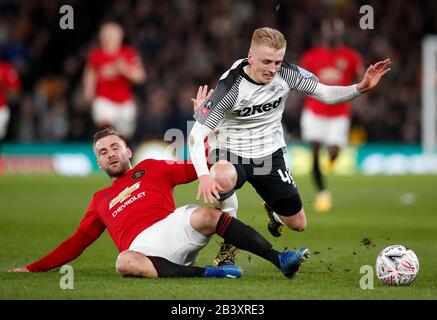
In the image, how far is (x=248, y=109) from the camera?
25.2ft

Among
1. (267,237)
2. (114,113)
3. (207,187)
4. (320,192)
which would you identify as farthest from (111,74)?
(207,187)

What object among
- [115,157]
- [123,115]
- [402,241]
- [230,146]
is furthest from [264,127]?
[123,115]

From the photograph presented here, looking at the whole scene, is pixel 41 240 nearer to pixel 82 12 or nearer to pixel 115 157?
pixel 115 157

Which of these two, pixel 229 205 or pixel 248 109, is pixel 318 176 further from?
pixel 248 109

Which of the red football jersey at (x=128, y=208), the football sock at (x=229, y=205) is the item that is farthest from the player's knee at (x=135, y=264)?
the football sock at (x=229, y=205)

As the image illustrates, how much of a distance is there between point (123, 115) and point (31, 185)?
1920 mm

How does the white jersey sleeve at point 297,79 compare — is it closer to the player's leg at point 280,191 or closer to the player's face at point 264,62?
the player's face at point 264,62

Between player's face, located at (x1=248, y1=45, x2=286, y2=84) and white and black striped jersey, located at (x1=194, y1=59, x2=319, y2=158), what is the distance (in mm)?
110

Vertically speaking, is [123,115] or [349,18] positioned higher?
[349,18]

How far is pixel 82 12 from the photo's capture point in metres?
Answer: 21.6

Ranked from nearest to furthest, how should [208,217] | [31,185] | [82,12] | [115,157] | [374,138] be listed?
[208,217] → [115,157] → [31,185] → [374,138] → [82,12]

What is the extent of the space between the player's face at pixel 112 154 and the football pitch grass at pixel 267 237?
31.6 inches

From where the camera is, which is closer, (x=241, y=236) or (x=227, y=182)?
(x=241, y=236)

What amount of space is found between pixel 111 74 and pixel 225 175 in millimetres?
9019
